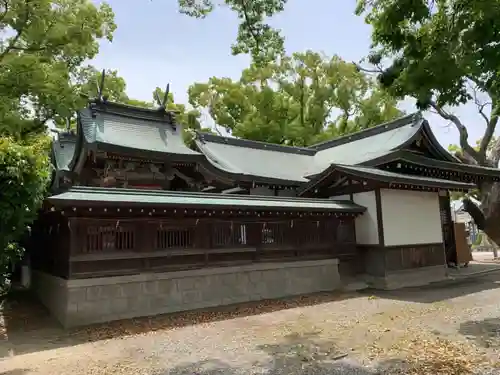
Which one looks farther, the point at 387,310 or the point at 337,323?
the point at 387,310

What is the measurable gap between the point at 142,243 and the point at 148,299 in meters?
1.47

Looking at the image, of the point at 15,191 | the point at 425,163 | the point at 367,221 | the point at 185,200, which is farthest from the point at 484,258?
the point at 15,191

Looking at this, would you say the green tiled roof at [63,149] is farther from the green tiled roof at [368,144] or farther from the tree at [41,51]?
the green tiled roof at [368,144]

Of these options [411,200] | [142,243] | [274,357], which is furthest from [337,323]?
[411,200]

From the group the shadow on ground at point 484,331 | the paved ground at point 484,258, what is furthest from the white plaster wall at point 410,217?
the paved ground at point 484,258

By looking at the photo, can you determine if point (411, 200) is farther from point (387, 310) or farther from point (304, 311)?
point (304, 311)

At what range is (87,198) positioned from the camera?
9.21 metres

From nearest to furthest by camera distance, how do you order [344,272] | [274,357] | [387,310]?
[274,357] → [387,310] → [344,272]

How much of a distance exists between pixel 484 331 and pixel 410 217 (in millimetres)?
7174

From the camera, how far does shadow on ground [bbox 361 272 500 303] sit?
11643 mm

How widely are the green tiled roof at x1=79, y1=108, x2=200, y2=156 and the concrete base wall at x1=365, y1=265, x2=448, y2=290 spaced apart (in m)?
8.03

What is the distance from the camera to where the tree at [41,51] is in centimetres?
1481

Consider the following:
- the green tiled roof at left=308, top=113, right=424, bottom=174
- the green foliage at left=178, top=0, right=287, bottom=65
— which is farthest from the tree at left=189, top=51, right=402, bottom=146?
the green foliage at left=178, top=0, right=287, bottom=65

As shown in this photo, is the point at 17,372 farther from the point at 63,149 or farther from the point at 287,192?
the point at 63,149
